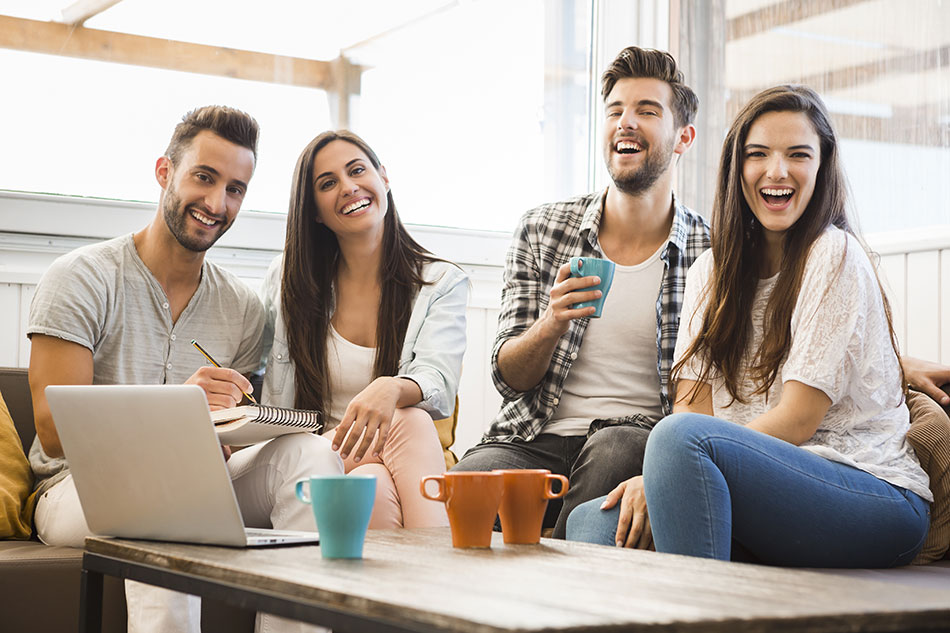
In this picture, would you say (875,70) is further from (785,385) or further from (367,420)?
(367,420)

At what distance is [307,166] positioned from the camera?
94.1 inches

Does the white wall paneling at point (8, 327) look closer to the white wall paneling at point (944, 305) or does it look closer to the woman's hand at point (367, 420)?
the woman's hand at point (367, 420)

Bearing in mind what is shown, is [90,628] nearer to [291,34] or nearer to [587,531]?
[587,531]

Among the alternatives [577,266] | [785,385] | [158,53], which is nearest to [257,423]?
[577,266]

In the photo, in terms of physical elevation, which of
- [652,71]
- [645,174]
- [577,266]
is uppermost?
[652,71]

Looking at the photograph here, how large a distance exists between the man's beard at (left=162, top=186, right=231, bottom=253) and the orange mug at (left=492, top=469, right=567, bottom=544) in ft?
3.97

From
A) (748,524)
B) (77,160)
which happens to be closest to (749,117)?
(748,524)

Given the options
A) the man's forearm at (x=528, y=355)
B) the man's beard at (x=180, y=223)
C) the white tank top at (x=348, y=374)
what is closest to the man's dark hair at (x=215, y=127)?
the man's beard at (x=180, y=223)

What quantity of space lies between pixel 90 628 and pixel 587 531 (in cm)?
85

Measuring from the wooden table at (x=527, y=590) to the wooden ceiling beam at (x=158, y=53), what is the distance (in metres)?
1.93

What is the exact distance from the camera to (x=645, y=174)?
2.30 metres

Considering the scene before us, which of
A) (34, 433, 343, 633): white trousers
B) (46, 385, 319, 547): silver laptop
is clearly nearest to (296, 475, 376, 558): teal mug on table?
(46, 385, 319, 547): silver laptop

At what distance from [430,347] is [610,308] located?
417mm

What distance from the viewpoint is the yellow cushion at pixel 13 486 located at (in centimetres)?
194
